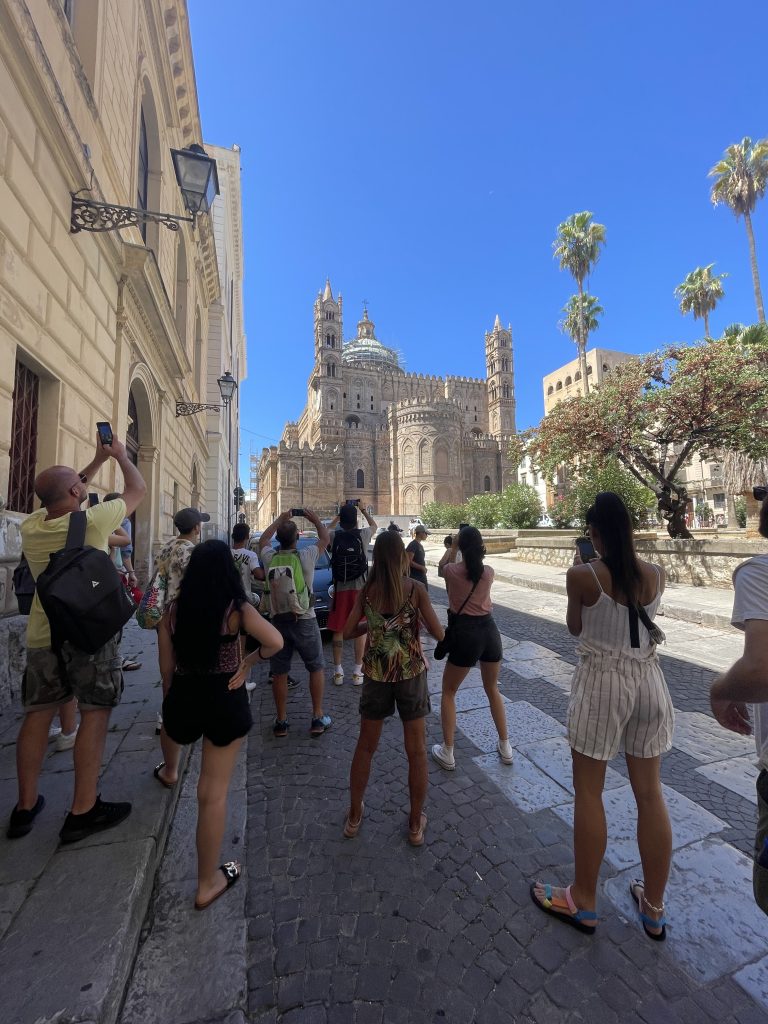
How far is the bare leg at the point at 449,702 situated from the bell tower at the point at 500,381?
69467 millimetres

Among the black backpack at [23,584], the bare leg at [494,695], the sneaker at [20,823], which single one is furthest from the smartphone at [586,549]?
the sneaker at [20,823]

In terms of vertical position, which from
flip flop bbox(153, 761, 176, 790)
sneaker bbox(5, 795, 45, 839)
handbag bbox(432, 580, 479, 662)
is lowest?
flip flop bbox(153, 761, 176, 790)

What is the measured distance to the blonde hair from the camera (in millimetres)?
2535

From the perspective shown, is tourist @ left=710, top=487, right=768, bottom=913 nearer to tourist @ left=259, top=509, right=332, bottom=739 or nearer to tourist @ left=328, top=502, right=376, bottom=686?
tourist @ left=259, top=509, right=332, bottom=739

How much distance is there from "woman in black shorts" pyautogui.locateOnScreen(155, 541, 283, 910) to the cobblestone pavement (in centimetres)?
42

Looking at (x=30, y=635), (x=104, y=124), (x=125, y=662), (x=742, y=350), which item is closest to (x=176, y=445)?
(x=104, y=124)

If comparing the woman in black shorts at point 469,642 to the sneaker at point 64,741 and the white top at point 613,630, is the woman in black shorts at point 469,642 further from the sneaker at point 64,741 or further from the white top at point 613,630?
the sneaker at point 64,741

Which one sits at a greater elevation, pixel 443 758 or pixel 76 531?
pixel 76 531

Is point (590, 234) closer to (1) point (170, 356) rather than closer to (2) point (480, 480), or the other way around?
(1) point (170, 356)

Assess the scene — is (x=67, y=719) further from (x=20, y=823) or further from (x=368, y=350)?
(x=368, y=350)

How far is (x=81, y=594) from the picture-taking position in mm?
2148

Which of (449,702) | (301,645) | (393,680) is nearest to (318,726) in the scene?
(301,645)

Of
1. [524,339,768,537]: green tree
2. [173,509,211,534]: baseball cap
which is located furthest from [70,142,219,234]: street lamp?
[524,339,768,537]: green tree

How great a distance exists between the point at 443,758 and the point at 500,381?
7506 centimetres
